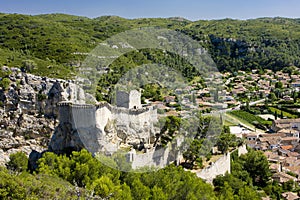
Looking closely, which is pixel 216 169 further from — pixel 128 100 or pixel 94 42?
pixel 94 42

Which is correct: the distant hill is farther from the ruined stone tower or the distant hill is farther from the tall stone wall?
the tall stone wall

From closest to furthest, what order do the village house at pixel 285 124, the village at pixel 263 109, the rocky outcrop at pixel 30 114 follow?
the rocky outcrop at pixel 30 114, the village at pixel 263 109, the village house at pixel 285 124

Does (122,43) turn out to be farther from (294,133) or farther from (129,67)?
(294,133)

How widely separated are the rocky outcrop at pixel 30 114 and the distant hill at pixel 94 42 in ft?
29.8

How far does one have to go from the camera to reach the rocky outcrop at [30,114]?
16.4 meters

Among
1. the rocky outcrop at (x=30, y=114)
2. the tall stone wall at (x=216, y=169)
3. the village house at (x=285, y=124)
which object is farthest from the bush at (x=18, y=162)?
the village house at (x=285, y=124)

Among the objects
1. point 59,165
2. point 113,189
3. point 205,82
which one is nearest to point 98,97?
point 59,165

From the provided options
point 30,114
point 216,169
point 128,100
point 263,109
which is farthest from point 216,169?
point 263,109

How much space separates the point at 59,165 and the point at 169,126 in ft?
20.2

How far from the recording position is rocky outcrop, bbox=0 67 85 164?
16422 mm

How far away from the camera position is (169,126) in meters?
16.6

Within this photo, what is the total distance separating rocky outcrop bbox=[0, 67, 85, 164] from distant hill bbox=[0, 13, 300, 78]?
9.08 metres

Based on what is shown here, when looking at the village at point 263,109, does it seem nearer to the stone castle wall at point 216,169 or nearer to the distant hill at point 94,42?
the stone castle wall at point 216,169

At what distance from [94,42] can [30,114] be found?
34.5m
